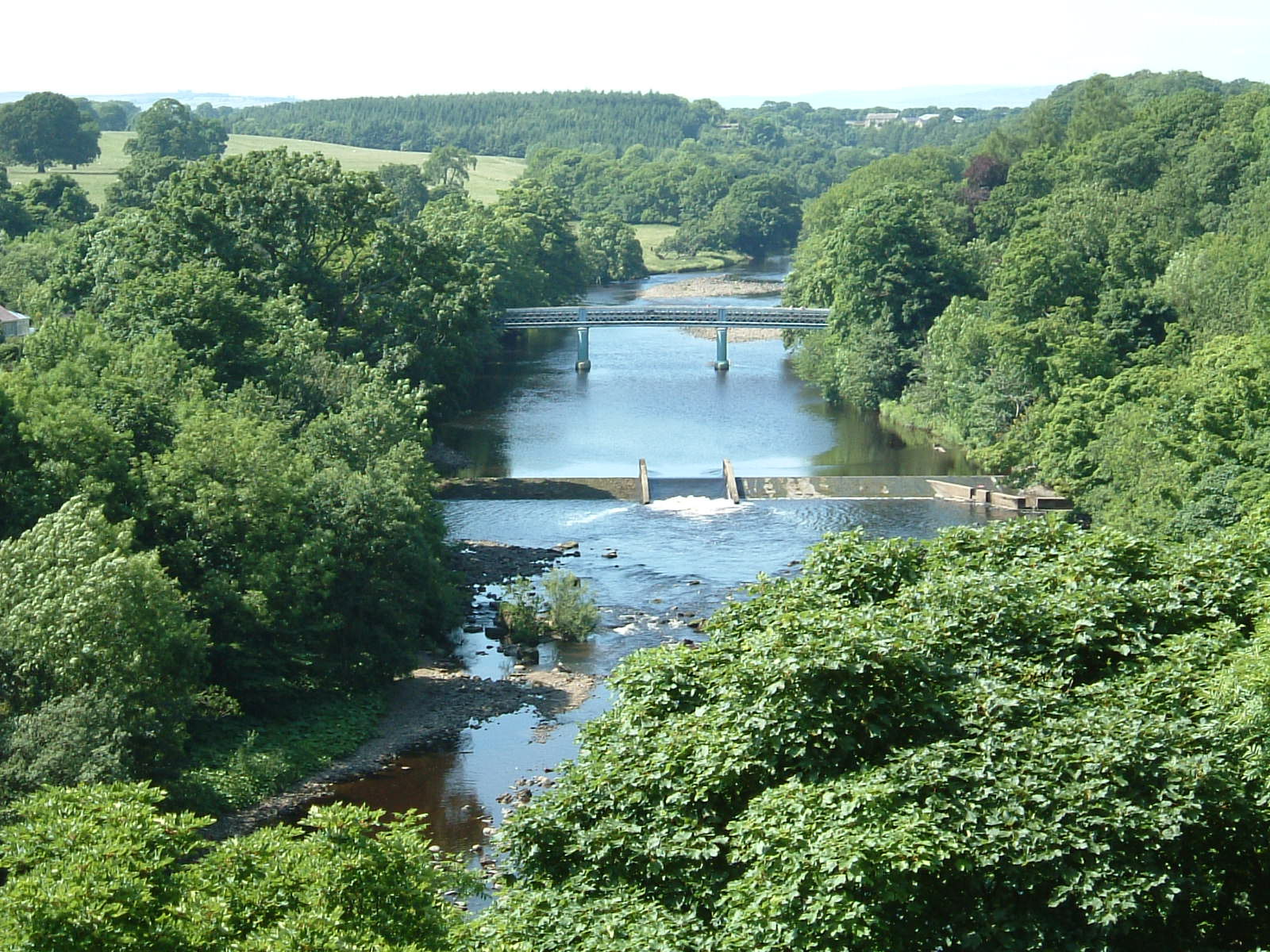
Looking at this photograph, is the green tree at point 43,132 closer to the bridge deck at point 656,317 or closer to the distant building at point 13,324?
the bridge deck at point 656,317

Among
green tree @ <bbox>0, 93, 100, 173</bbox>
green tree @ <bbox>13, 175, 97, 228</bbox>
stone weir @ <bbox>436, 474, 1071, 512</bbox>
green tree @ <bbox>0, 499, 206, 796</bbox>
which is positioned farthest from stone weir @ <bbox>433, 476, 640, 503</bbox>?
green tree @ <bbox>0, 93, 100, 173</bbox>

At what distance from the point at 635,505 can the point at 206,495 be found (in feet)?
90.5

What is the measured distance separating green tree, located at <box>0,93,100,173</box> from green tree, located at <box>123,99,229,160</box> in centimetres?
529

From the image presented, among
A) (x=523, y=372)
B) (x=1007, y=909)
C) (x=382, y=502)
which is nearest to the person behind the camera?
(x=1007, y=909)

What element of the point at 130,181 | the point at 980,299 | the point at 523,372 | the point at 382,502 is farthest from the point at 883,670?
the point at 130,181

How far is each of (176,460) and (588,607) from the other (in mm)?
14031

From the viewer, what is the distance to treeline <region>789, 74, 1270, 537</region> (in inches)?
2060

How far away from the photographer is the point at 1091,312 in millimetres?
75500

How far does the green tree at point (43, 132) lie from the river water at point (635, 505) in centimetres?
6980

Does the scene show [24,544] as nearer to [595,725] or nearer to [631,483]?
[595,725]

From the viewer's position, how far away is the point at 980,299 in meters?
89.6

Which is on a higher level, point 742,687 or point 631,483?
point 742,687

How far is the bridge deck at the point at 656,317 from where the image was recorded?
9738cm

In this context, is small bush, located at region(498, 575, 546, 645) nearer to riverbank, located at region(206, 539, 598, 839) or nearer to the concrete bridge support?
riverbank, located at region(206, 539, 598, 839)
